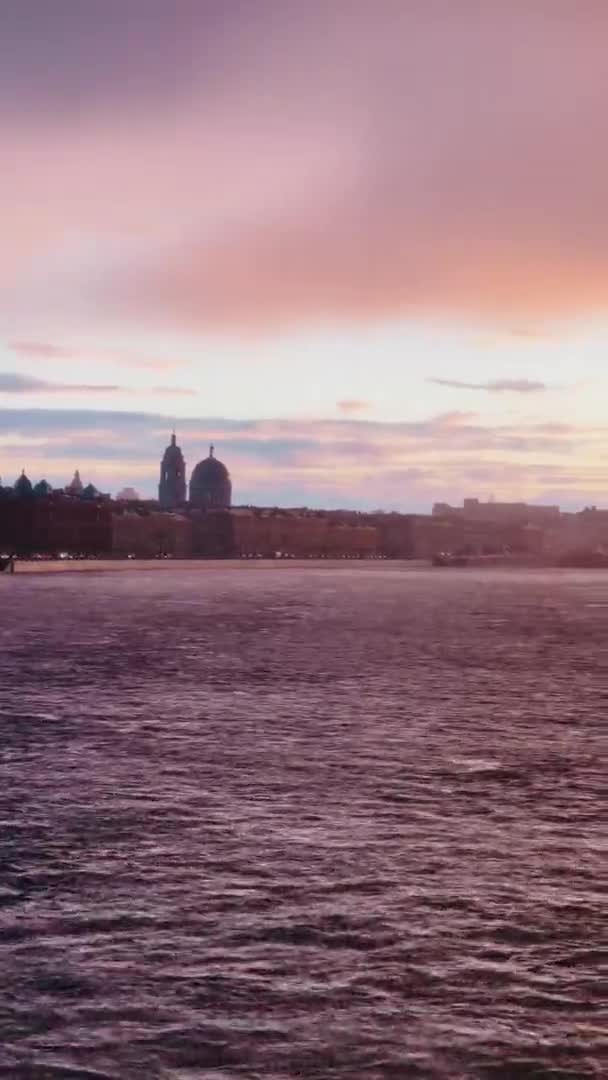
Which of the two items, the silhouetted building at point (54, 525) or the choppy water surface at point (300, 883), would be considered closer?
the choppy water surface at point (300, 883)

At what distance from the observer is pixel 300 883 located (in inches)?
571

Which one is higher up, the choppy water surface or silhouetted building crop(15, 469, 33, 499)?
silhouetted building crop(15, 469, 33, 499)

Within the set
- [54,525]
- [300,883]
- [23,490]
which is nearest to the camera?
[300,883]

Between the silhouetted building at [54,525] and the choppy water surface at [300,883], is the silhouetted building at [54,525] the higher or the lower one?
the higher one

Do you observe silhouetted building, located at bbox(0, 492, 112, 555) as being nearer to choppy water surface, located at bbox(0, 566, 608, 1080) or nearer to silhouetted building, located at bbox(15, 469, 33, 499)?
silhouetted building, located at bbox(15, 469, 33, 499)

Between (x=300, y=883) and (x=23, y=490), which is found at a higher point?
(x=23, y=490)

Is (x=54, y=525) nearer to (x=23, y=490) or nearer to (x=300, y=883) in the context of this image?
(x=23, y=490)

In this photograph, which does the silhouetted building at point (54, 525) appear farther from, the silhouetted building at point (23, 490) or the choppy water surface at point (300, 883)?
the choppy water surface at point (300, 883)

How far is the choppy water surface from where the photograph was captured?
404 inches

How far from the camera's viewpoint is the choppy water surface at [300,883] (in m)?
10.3

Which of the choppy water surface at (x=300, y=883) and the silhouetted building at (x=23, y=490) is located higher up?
the silhouetted building at (x=23, y=490)

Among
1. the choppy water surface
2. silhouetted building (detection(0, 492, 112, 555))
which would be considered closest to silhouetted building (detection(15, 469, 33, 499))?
silhouetted building (detection(0, 492, 112, 555))

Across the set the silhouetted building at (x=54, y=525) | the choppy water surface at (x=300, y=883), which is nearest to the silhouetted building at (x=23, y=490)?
the silhouetted building at (x=54, y=525)

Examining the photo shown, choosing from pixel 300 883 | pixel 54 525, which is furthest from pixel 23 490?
pixel 300 883
